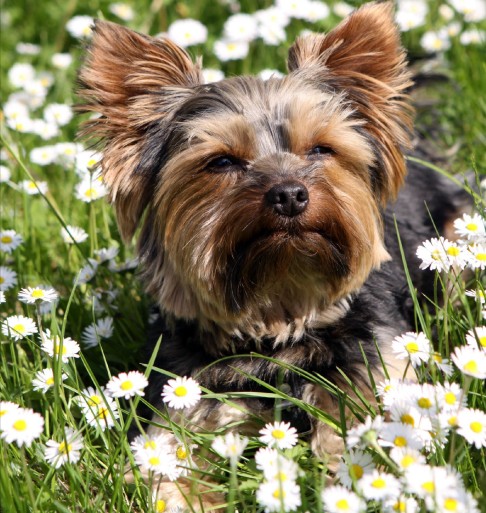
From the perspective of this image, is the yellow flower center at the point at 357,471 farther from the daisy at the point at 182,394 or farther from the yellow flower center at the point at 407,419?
the daisy at the point at 182,394

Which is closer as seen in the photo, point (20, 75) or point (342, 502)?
point (342, 502)

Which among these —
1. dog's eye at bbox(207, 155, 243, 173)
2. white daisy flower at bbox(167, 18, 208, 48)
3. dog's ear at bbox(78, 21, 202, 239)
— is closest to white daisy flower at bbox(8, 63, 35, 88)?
white daisy flower at bbox(167, 18, 208, 48)

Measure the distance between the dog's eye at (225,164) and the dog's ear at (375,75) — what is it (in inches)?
24.1

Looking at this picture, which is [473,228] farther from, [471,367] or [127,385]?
[127,385]

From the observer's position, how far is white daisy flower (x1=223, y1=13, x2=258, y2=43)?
701 cm

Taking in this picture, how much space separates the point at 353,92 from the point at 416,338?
1.46 metres

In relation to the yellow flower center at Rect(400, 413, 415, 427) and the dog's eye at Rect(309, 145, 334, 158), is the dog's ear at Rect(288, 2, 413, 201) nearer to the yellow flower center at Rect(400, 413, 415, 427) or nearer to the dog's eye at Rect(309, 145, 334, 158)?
the dog's eye at Rect(309, 145, 334, 158)

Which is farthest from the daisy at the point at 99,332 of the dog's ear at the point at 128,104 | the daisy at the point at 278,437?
the daisy at the point at 278,437

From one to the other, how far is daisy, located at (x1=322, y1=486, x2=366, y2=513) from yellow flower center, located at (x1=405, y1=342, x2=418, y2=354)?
809 millimetres

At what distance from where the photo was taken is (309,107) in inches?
162

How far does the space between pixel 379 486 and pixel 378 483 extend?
0.04 feet

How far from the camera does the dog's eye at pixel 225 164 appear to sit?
4.07 m

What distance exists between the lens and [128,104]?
4363 mm

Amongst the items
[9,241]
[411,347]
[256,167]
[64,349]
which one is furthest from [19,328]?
[411,347]
